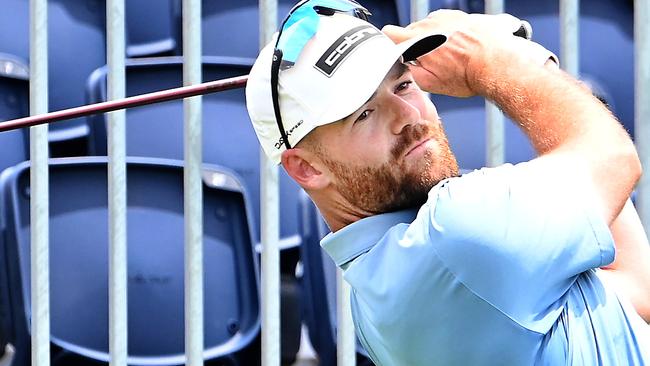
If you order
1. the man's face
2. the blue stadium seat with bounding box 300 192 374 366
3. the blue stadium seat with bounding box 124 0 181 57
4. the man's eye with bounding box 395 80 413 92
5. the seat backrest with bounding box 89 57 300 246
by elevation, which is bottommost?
the blue stadium seat with bounding box 300 192 374 366

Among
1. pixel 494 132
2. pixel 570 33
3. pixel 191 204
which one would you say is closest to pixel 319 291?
pixel 191 204

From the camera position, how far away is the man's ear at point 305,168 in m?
1.72

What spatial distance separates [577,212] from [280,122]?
412mm

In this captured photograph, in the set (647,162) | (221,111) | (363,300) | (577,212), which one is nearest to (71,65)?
(221,111)

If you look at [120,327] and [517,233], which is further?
[120,327]

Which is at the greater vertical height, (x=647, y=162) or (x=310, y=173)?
(x=310, y=173)

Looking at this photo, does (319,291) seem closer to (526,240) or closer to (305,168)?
(305,168)

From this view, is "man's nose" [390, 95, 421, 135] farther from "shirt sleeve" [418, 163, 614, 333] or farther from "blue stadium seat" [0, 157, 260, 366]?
"blue stadium seat" [0, 157, 260, 366]

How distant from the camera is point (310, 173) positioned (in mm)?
1732

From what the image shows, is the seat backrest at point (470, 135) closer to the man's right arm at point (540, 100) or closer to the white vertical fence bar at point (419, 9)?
the white vertical fence bar at point (419, 9)

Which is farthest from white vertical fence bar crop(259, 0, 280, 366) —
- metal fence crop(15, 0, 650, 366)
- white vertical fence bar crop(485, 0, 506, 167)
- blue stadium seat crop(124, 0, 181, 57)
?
blue stadium seat crop(124, 0, 181, 57)

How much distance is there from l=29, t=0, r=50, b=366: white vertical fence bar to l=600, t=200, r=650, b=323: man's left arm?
1098mm

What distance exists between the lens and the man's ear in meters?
1.72

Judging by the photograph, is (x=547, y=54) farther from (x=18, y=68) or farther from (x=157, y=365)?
(x=18, y=68)
